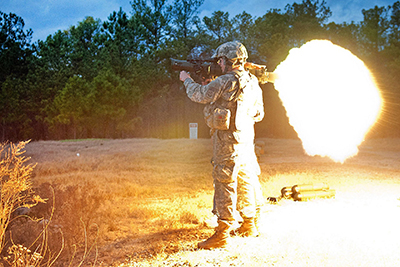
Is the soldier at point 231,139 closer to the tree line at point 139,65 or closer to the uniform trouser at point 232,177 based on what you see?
the uniform trouser at point 232,177

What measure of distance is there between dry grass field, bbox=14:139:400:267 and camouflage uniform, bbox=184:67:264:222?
0.52 metres

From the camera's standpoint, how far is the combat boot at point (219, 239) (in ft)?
12.7

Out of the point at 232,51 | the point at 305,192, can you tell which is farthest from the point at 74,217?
the point at 305,192

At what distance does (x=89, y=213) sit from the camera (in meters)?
5.59

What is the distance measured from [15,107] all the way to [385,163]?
27.9 m

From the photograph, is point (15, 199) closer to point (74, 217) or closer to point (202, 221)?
point (74, 217)

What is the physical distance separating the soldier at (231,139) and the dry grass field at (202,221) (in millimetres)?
332

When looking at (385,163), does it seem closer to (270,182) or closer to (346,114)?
(346,114)

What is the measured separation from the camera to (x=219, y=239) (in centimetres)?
390

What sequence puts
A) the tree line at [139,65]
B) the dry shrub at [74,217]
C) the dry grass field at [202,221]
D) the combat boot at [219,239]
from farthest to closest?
the tree line at [139,65] < the dry shrub at [74,217] < the combat boot at [219,239] < the dry grass field at [202,221]

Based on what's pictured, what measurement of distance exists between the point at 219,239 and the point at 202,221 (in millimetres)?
1326

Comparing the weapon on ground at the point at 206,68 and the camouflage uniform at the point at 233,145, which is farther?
the weapon on ground at the point at 206,68

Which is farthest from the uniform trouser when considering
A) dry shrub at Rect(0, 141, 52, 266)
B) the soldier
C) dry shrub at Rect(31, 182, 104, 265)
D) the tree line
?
the tree line

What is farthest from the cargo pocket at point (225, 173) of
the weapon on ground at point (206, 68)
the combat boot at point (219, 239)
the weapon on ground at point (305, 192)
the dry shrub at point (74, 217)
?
the weapon on ground at point (305, 192)
